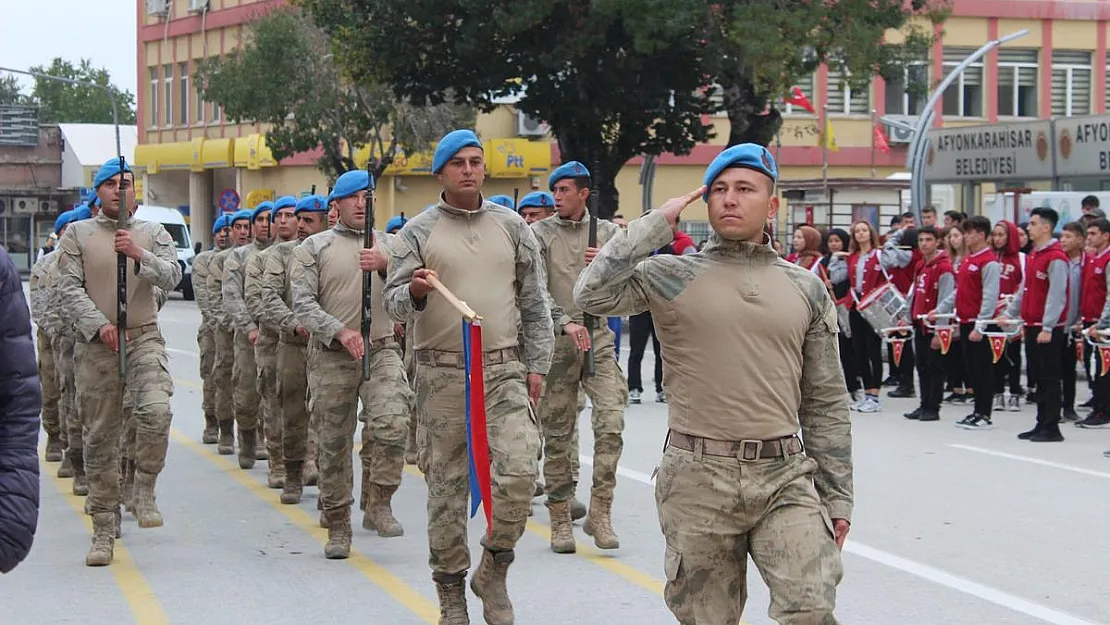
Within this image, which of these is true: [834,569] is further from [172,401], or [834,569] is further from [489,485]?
[172,401]

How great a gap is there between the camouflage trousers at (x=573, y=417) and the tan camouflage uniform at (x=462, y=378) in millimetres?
1681

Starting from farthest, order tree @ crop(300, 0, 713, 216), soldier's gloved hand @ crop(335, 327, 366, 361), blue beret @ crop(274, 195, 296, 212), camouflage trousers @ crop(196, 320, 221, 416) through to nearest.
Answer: tree @ crop(300, 0, 713, 216) → camouflage trousers @ crop(196, 320, 221, 416) → blue beret @ crop(274, 195, 296, 212) → soldier's gloved hand @ crop(335, 327, 366, 361)

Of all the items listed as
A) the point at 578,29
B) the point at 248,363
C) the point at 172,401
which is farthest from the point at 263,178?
the point at 248,363

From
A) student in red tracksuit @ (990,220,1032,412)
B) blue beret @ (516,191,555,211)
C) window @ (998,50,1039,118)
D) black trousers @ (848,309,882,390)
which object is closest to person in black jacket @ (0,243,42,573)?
blue beret @ (516,191,555,211)

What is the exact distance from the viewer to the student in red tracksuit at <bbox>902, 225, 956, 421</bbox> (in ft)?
52.6

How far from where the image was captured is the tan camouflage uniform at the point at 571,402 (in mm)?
9133

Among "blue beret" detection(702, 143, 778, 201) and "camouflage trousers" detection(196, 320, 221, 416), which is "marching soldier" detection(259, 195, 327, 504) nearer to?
"camouflage trousers" detection(196, 320, 221, 416)

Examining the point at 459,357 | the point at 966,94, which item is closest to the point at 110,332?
the point at 459,357

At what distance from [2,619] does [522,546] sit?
2.84 meters

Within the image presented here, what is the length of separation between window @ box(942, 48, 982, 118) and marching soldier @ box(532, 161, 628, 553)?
41.7m

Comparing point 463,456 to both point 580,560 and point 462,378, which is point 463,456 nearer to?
point 462,378

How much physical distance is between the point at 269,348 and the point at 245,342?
657 mm

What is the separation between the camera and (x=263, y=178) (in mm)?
54969

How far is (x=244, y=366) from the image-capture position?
1288 cm
